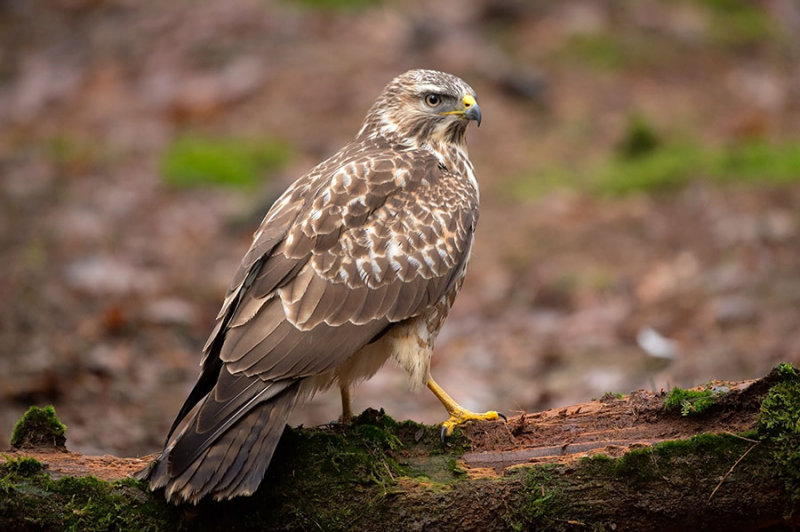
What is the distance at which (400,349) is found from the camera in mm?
5699

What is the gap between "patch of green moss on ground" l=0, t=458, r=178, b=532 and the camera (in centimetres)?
461

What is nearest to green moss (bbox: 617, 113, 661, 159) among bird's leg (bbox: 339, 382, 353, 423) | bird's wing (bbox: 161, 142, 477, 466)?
bird's wing (bbox: 161, 142, 477, 466)

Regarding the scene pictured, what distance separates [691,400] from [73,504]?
2.90 m

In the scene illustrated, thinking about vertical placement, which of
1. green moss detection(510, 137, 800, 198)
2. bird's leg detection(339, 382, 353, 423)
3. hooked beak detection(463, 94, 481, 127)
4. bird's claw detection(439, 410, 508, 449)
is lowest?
bird's claw detection(439, 410, 508, 449)

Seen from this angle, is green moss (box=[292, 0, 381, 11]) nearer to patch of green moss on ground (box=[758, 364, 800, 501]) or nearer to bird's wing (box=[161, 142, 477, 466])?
bird's wing (box=[161, 142, 477, 466])

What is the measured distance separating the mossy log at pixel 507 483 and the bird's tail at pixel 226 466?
0.54 feet

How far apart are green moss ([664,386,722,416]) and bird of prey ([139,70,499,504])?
95 centimetres

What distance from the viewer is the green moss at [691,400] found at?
483 centimetres

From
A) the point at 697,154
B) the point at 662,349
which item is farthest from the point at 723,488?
the point at 697,154

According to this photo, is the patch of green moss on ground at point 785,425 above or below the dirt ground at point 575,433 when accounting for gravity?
below

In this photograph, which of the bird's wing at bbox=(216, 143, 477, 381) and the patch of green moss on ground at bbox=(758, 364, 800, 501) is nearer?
the patch of green moss on ground at bbox=(758, 364, 800, 501)

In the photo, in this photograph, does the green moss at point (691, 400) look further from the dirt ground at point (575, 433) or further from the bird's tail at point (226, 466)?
the bird's tail at point (226, 466)

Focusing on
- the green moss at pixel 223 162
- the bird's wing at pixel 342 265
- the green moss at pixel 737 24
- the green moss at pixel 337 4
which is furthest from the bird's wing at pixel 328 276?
the green moss at pixel 737 24

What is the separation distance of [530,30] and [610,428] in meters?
13.2
